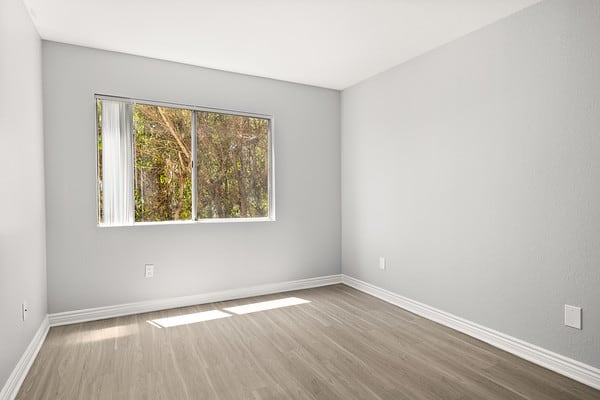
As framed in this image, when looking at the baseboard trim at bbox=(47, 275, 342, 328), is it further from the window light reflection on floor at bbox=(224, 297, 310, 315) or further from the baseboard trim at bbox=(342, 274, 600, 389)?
the baseboard trim at bbox=(342, 274, 600, 389)

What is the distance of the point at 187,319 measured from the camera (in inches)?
121

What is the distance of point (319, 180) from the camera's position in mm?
4223

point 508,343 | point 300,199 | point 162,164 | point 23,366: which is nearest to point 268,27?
point 162,164

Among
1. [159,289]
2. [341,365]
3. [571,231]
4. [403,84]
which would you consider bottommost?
[341,365]

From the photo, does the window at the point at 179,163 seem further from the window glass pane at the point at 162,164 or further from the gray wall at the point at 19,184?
the gray wall at the point at 19,184

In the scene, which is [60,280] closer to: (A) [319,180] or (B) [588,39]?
(A) [319,180]

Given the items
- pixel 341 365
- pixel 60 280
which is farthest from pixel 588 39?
pixel 60 280

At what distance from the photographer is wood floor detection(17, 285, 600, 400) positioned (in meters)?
1.95

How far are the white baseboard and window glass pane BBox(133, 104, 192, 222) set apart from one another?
118cm

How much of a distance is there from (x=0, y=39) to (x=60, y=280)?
2.00 m

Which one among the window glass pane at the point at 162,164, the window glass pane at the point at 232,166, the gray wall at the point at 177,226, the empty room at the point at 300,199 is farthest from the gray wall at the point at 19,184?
the window glass pane at the point at 232,166

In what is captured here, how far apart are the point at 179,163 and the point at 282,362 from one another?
7.31 ft

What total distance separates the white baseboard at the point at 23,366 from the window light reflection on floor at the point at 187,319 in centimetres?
79

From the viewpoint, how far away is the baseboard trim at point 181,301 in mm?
2992
